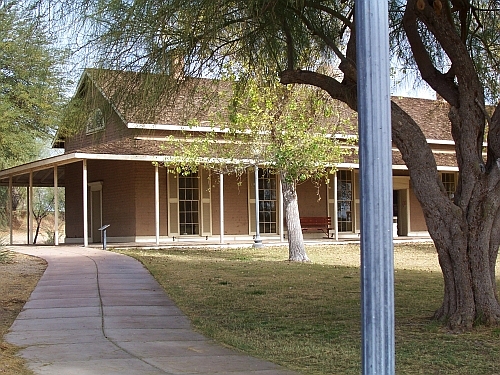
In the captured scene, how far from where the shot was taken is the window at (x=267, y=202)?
25.9m

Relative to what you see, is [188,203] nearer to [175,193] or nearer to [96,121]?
[175,193]

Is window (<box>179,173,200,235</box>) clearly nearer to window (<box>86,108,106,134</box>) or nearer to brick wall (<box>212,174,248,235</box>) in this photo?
brick wall (<box>212,174,248,235</box>)

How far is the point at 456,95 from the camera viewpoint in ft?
29.7

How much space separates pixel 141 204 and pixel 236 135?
6.90 metres

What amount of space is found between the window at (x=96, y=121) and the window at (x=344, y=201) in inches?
755

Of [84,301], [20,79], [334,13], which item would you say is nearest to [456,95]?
[334,13]

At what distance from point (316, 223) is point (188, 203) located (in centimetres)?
499

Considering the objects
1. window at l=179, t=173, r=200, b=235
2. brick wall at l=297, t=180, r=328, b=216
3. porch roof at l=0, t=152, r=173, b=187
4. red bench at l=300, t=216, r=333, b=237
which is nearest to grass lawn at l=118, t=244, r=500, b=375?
porch roof at l=0, t=152, r=173, b=187

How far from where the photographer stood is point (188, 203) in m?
24.7

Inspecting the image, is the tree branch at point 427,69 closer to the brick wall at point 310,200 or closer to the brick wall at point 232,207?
the brick wall at point 232,207

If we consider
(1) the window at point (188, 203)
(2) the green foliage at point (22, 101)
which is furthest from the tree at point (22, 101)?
(1) the window at point (188, 203)

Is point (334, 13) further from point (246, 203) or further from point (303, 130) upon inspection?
point (246, 203)

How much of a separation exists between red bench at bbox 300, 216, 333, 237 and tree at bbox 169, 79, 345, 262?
7.70m

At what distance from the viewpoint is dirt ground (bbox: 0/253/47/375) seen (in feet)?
21.4
